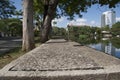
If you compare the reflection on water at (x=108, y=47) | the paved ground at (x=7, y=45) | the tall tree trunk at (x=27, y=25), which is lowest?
the reflection on water at (x=108, y=47)

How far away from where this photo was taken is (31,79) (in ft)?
13.9

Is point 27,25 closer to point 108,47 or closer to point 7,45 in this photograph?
point 7,45

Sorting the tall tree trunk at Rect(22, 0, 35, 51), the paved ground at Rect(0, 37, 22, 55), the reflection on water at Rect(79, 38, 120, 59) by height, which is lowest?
the reflection on water at Rect(79, 38, 120, 59)

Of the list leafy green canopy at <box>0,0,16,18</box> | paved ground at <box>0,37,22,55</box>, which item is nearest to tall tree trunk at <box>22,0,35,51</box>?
paved ground at <box>0,37,22,55</box>

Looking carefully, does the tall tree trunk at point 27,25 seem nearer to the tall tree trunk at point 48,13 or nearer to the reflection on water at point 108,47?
the tall tree trunk at point 48,13

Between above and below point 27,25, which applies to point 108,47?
below

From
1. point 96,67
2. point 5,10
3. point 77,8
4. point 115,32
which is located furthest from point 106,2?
point 115,32

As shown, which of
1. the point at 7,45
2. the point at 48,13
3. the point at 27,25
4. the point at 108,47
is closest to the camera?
the point at 27,25

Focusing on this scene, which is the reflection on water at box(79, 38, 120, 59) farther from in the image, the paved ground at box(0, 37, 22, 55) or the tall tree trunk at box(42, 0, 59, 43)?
the paved ground at box(0, 37, 22, 55)

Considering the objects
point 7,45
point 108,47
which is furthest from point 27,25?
point 108,47

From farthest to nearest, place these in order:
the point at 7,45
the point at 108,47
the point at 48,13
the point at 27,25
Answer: the point at 108,47 → the point at 7,45 → the point at 48,13 → the point at 27,25

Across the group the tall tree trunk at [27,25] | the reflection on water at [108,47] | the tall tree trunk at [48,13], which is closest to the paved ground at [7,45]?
the tall tree trunk at [27,25]

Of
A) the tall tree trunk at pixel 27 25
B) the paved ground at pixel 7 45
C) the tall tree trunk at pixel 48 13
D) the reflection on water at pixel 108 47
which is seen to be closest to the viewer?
the tall tree trunk at pixel 27 25

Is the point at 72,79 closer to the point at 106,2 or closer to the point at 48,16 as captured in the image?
the point at 48,16
